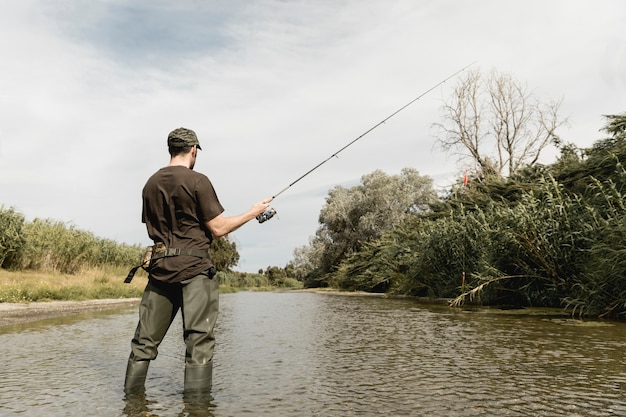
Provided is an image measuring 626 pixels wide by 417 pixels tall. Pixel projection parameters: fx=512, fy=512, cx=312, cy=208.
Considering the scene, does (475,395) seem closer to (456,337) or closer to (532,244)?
(456,337)

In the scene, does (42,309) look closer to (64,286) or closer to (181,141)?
(64,286)

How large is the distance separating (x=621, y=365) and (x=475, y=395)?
1.92m

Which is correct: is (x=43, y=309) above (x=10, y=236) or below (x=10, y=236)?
below

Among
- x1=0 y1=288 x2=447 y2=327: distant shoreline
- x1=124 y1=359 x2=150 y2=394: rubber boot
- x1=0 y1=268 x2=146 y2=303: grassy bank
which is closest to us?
x1=124 y1=359 x2=150 y2=394: rubber boot

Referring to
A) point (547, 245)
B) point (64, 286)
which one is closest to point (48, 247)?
point (64, 286)

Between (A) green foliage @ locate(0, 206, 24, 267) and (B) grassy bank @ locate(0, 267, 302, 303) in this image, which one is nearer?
(B) grassy bank @ locate(0, 267, 302, 303)

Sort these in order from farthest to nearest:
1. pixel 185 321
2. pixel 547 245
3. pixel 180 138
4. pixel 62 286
→ pixel 62 286
pixel 547 245
pixel 180 138
pixel 185 321

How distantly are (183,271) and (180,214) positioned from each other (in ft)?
1.47

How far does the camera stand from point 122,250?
24609mm

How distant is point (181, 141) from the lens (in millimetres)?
4117

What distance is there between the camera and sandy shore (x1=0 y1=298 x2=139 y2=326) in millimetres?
10134

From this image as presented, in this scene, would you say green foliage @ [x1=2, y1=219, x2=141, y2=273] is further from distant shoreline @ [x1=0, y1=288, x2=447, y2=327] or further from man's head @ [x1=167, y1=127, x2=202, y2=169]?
man's head @ [x1=167, y1=127, x2=202, y2=169]

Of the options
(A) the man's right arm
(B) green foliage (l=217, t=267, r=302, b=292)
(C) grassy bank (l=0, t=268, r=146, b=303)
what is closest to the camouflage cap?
(A) the man's right arm

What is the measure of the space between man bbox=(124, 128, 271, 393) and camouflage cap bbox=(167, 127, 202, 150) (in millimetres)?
197
